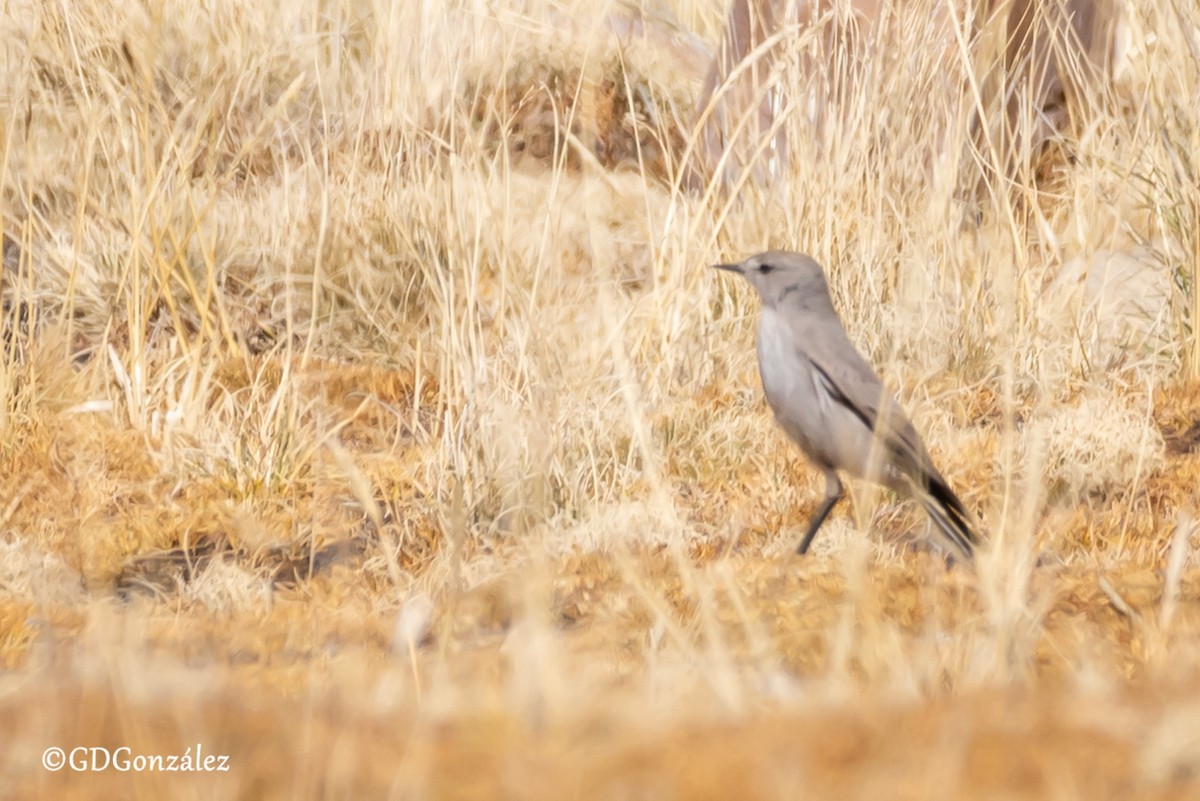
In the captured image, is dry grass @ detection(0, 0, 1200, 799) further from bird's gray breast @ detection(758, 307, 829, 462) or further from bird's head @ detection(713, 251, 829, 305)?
bird's head @ detection(713, 251, 829, 305)

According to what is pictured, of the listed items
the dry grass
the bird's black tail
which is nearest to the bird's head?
the dry grass

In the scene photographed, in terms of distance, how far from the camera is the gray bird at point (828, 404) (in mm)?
3408

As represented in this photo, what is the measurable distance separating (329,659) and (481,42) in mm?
4950

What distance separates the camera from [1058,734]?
1897mm

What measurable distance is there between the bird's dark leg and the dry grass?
62 millimetres

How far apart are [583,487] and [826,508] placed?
0.60 meters

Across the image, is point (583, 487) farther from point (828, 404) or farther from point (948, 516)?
point (948, 516)

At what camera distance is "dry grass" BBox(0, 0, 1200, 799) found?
76.5 inches

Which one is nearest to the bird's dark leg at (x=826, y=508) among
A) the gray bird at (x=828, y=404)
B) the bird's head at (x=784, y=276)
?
the gray bird at (x=828, y=404)

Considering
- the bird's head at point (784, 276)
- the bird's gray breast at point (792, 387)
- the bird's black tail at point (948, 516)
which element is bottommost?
the bird's black tail at point (948, 516)

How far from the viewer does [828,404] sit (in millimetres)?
3547

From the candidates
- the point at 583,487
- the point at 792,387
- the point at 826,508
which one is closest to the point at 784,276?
the point at 792,387

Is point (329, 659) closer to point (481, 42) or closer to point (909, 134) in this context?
point (909, 134)

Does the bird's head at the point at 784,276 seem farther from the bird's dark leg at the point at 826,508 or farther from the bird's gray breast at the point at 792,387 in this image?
the bird's dark leg at the point at 826,508
